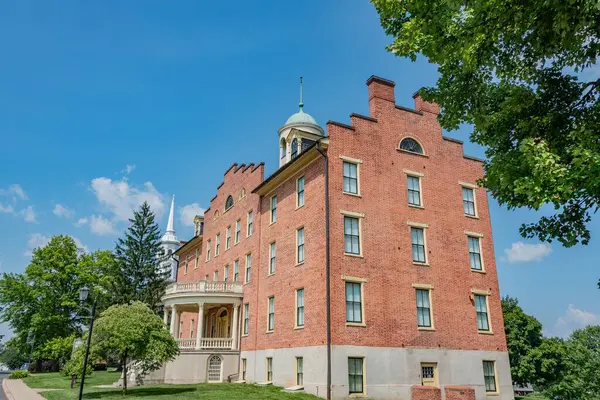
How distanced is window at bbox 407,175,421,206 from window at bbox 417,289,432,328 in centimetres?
468

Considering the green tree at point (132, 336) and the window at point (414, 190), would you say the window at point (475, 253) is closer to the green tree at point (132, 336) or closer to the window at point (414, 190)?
the window at point (414, 190)

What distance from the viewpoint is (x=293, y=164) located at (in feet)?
84.6

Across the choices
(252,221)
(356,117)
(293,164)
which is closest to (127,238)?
(252,221)

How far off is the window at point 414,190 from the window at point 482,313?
6.03 meters

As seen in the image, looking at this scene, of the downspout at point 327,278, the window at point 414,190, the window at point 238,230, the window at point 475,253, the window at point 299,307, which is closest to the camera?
the downspout at point 327,278

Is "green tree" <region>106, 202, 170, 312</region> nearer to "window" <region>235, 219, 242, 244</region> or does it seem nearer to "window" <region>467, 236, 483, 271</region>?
"window" <region>235, 219, 242, 244</region>

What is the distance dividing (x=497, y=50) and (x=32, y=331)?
5370 centimetres

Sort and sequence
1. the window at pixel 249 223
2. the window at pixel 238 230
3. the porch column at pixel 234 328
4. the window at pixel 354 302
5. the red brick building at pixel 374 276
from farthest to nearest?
1. the window at pixel 238 230
2. the window at pixel 249 223
3. the porch column at pixel 234 328
4. the window at pixel 354 302
5. the red brick building at pixel 374 276

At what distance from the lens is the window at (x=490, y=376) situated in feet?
77.9

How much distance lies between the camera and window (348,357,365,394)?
20.6 m

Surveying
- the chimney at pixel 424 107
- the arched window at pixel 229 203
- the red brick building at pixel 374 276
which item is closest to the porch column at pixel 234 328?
the red brick building at pixel 374 276

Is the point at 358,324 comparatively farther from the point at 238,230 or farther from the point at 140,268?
the point at 140,268

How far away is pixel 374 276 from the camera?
22547 millimetres

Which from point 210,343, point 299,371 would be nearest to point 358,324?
point 299,371
